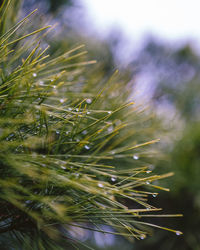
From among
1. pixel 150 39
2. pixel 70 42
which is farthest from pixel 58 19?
pixel 150 39

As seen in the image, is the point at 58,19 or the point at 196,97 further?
the point at 196,97

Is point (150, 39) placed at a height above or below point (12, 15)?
below

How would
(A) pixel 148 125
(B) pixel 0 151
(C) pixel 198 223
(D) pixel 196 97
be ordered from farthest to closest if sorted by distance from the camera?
(D) pixel 196 97 < (C) pixel 198 223 < (A) pixel 148 125 < (B) pixel 0 151

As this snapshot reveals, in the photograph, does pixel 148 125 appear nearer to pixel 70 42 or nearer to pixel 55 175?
pixel 70 42

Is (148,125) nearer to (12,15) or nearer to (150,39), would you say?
(12,15)

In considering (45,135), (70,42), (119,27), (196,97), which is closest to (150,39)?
(119,27)

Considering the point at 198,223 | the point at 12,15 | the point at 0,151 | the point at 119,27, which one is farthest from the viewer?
the point at 119,27

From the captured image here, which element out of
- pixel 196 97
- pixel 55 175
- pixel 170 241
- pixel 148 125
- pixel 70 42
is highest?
pixel 70 42

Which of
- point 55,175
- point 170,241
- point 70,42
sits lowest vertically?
point 170,241

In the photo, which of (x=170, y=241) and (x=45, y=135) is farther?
(x=170, y=241)
